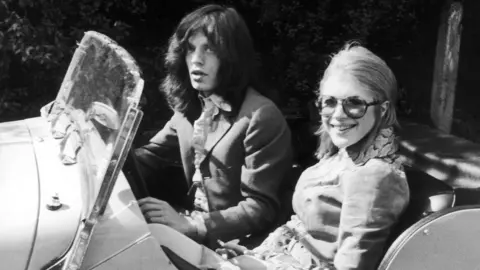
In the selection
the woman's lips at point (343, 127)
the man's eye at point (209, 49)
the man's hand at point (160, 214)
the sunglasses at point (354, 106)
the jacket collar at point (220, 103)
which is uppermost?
the man's eye at point (209, 49)

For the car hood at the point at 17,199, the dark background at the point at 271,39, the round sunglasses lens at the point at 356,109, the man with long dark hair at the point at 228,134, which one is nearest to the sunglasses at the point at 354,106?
the round sunglasses lens at the point at 356,109

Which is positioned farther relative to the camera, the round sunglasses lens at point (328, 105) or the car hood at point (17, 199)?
the round sunglasses lens at point (328, 105)

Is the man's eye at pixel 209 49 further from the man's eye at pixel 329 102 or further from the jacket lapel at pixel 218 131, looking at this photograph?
the man's eye at pixel 329 102

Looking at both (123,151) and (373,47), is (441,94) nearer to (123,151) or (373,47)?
(373,47)

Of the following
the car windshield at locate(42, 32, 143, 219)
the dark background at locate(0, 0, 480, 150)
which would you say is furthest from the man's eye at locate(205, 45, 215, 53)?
the dark background at locate(0, 0, 480, 150)

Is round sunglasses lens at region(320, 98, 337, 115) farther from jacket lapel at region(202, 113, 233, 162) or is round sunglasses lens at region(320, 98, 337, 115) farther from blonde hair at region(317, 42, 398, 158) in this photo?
jacket lapel at region(202, 113, 233, 162)

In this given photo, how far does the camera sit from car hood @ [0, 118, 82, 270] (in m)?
1.75

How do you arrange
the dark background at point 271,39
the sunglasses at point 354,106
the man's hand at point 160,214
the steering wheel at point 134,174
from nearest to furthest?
the sunglasses at point 354,106, the man's hand at point 160,214, the steering wheel at point 134,174, the dark background at point 271,39

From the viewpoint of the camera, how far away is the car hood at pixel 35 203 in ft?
5.74

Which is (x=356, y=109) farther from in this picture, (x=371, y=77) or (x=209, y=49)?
(x=209, y=49)

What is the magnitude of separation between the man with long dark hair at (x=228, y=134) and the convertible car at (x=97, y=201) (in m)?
0.40

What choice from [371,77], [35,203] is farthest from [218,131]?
[35,203]

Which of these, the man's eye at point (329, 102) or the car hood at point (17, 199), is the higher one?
the man's eye at point (329, 102)

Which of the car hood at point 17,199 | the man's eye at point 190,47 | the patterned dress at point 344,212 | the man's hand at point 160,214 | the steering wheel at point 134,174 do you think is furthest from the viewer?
the man's eye at point 190,47
